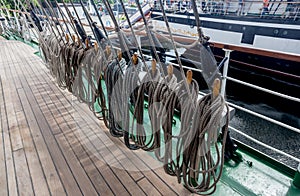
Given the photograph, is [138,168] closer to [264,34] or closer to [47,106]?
[47,106]

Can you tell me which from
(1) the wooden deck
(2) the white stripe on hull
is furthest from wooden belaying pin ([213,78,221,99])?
(2) the white stripe on hull

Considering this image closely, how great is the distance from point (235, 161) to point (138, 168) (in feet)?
2.38

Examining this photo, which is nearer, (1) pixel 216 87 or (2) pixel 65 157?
(1) pixel 216 87

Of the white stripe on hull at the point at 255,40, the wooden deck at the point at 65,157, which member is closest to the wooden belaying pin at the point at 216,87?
the wooden deck at the point at 65,157

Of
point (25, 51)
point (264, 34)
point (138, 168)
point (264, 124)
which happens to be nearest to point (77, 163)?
point (138, 168)

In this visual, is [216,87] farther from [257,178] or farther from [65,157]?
[65,157]

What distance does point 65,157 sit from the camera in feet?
5.32

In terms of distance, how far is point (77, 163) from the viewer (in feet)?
5.12

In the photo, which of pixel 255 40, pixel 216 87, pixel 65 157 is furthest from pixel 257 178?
pixel 255 40

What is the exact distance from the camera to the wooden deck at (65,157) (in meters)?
1.36

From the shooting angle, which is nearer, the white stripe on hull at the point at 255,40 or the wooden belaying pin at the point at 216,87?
the wooden belaying pin at the point at 216,87

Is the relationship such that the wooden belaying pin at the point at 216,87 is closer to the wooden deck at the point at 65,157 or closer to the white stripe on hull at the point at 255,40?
the wooden deck at the point at 65,157

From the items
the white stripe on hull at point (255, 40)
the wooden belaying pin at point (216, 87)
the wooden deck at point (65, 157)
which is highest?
the wooden belaying pin at point (216, 87)

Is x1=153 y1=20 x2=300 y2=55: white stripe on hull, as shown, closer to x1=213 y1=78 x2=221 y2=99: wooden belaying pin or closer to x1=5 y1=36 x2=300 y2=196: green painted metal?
x1=5 y1=36 x2=300 y2=196: green painted metal
